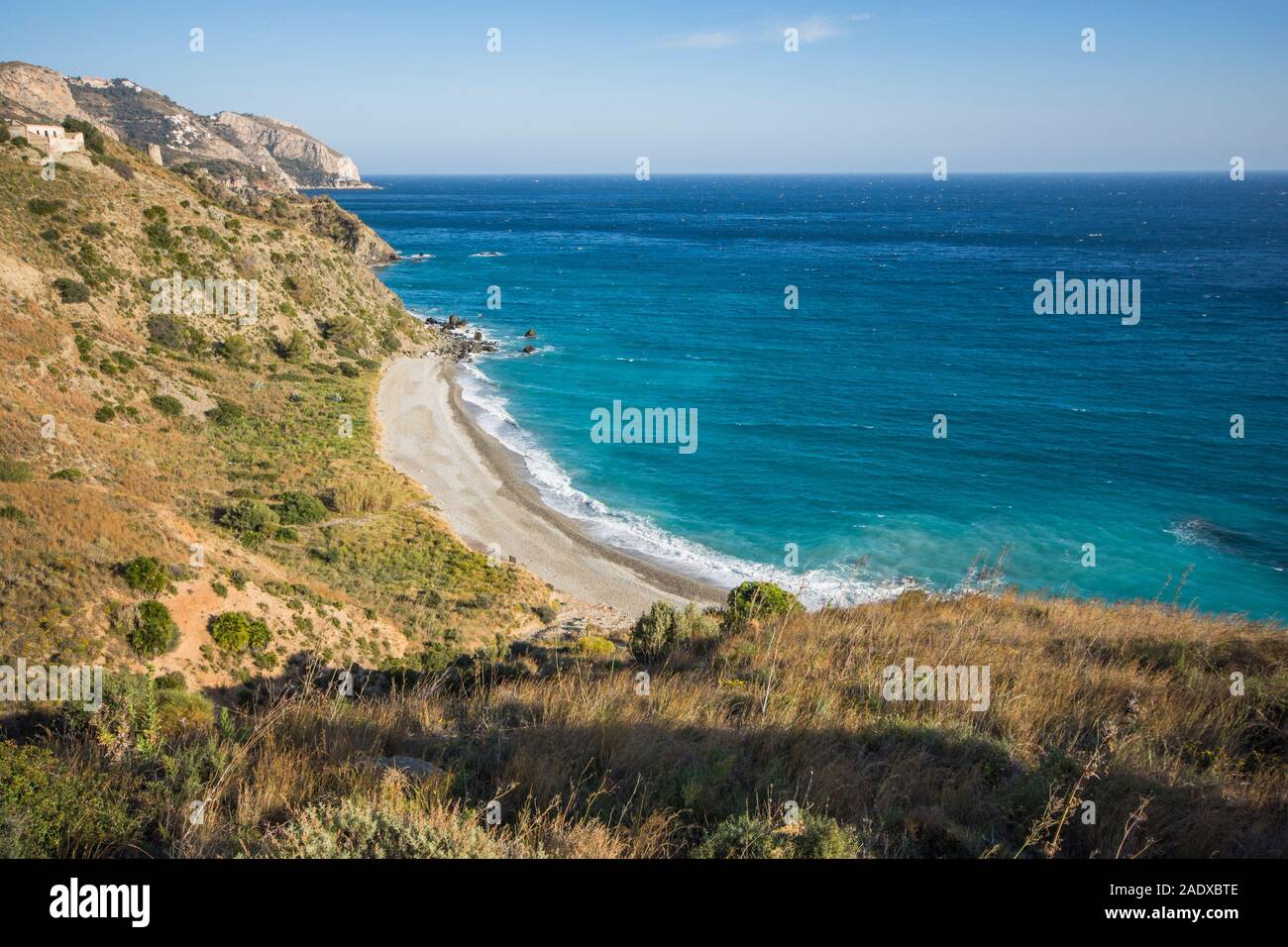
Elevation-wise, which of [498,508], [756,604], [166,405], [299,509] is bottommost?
[498,508]

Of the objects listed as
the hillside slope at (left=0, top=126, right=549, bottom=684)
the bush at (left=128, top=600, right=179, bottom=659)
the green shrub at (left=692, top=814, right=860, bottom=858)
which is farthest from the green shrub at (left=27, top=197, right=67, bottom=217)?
the green shrub at (left=692, top=814, right=860, bottom=858)

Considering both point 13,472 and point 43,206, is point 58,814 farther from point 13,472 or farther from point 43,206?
point 43,206

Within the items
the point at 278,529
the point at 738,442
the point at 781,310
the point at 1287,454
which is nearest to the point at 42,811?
the point at 278,529

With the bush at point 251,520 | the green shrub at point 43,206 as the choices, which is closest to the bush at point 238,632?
the bush at point 251,520

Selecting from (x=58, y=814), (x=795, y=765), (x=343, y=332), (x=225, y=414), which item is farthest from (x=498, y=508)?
(x=58, y=814)

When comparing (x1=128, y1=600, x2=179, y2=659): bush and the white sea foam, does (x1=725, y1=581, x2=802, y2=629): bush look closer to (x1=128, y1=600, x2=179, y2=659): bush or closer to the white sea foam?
the white sea foam

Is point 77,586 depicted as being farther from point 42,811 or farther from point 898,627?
point 898,627
